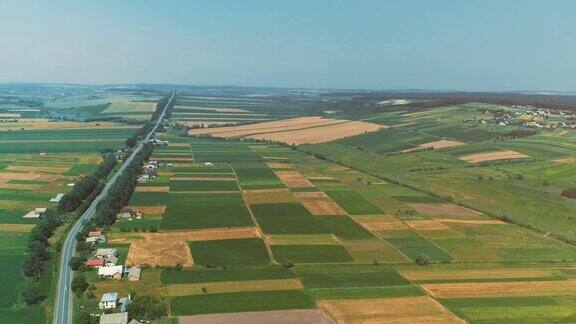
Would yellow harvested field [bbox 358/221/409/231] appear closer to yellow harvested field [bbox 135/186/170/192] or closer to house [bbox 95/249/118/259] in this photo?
house [bbox 95/249/118/259]

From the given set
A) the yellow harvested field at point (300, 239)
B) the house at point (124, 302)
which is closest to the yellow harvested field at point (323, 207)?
the yellow harvested field at point (300, 239)

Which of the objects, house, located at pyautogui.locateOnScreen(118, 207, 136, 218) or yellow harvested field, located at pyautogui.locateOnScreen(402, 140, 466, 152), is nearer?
house, located at pyautogui.locateOnScreen(118, 207, 136, 218)

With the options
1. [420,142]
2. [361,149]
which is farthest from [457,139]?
[361,149]

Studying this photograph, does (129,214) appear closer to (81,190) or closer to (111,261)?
(81,190)

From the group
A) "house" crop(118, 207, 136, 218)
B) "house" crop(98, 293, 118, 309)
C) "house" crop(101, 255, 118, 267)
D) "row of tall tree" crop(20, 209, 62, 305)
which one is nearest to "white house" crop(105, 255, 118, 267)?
"house" crop(101, 255, 118, 267)

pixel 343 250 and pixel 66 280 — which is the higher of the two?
pixel 343 250

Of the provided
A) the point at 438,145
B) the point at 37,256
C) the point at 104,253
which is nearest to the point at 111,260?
the point at 104,253

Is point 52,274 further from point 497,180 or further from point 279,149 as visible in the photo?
point 279,149
